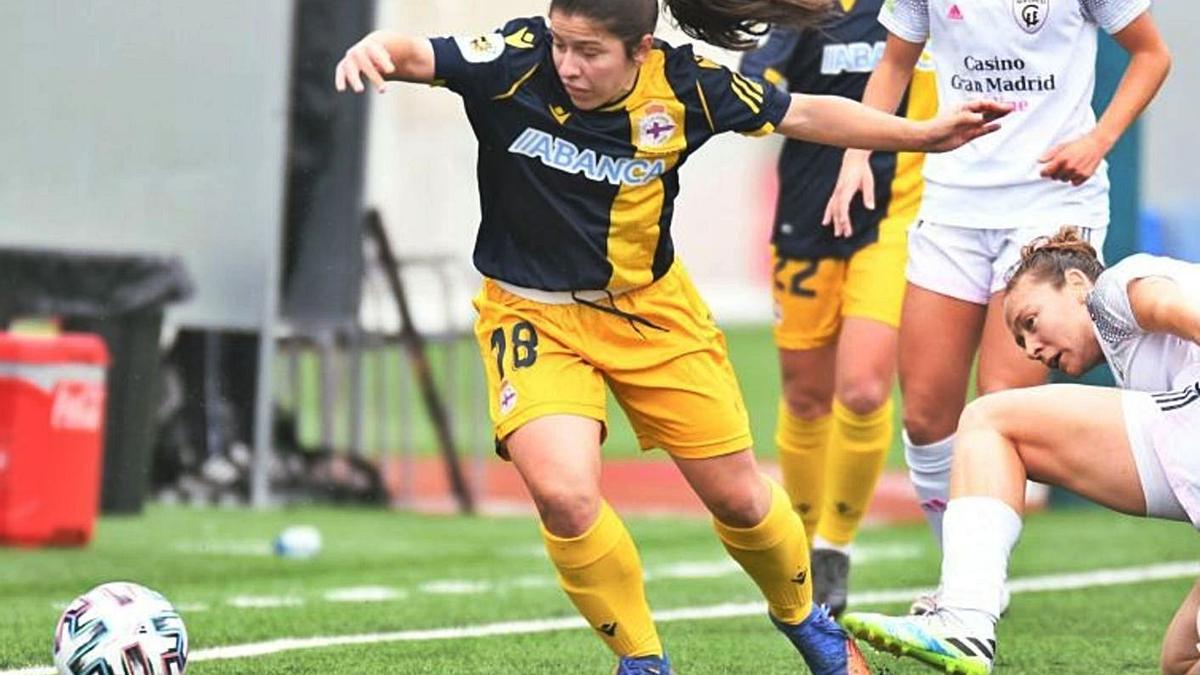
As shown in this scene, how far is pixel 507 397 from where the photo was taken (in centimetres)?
551

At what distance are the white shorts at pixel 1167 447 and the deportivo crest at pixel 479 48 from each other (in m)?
1.66

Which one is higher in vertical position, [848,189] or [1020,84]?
[1020,84]

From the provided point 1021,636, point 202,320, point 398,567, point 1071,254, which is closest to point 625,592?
point 1071,254

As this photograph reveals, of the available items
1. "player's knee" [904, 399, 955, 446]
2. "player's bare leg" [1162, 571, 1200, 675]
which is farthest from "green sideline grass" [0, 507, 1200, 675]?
"player's bare leg" [1162, 571, 1200, 675]

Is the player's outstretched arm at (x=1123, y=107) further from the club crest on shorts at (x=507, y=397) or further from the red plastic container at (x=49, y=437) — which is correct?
the red plastic container at (x=49, y=437)

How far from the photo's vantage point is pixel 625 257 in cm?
566

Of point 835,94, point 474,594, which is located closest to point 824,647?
point 835,94

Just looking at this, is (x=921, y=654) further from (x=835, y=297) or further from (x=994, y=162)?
(x=835, y=297)

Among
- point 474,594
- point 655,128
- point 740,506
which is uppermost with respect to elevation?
point 655,128

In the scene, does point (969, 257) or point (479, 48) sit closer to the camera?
point (479, 48)

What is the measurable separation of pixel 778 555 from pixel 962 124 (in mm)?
1138

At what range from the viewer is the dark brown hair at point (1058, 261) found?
5.30 meters

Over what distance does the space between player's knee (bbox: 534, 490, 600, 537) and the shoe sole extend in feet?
2.53

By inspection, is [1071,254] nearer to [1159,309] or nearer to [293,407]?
[1159,309]
